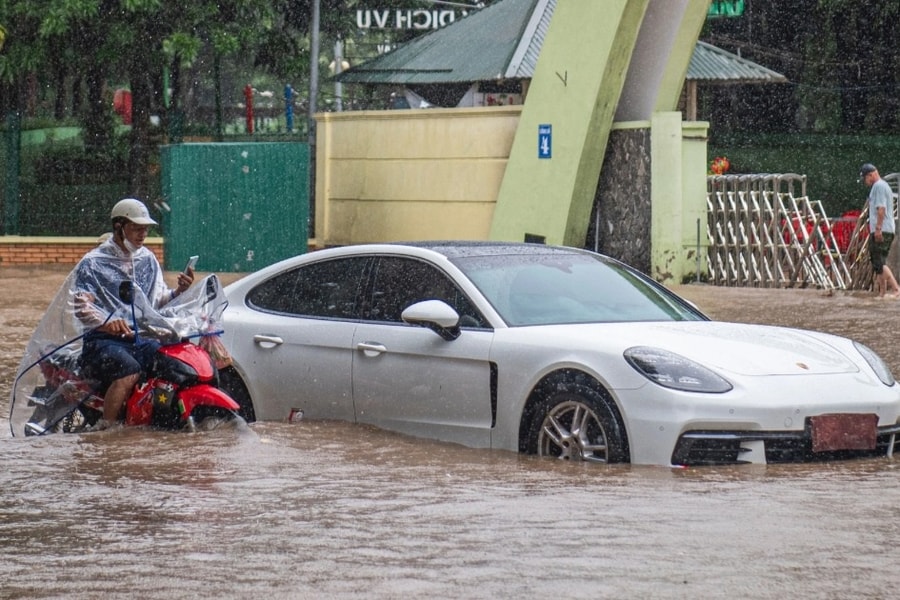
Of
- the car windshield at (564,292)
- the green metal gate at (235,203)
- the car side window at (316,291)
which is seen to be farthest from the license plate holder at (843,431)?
the green metal gate at (235,203)

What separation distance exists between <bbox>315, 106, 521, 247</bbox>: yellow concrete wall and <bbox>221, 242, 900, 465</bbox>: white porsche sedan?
527 inches

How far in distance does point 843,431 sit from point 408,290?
2.46m

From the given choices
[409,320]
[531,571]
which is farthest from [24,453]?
[531,571]

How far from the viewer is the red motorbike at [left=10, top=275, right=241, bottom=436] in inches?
337

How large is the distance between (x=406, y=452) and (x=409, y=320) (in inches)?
26.3

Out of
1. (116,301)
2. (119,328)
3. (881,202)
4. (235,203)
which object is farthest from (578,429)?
(235,203)

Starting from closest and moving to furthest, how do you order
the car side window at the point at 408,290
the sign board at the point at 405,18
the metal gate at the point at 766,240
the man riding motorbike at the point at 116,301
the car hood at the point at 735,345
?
the car hood at the point at 735,345 → the car side window at the point at 408,290 → the man riding motorbike at the point at 116,301 → the metal gate at the point at 766,240 → the sign board at the point at 405,18

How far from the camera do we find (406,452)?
323 inches

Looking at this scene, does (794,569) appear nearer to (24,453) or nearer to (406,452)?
(406,452)

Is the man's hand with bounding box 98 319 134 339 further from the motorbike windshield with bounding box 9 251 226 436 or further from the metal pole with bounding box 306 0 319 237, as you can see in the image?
the metal pole with bounding box 306 0 319 237

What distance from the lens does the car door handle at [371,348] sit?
8641mm

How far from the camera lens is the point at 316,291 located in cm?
927

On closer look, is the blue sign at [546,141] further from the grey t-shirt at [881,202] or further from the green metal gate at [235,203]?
the grey t-shirt at [881,202]

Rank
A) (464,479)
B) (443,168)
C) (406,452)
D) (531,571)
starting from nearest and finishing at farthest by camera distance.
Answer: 1. (531,571)
2. (464,479)
3. (406,452)
4. (443,168)
